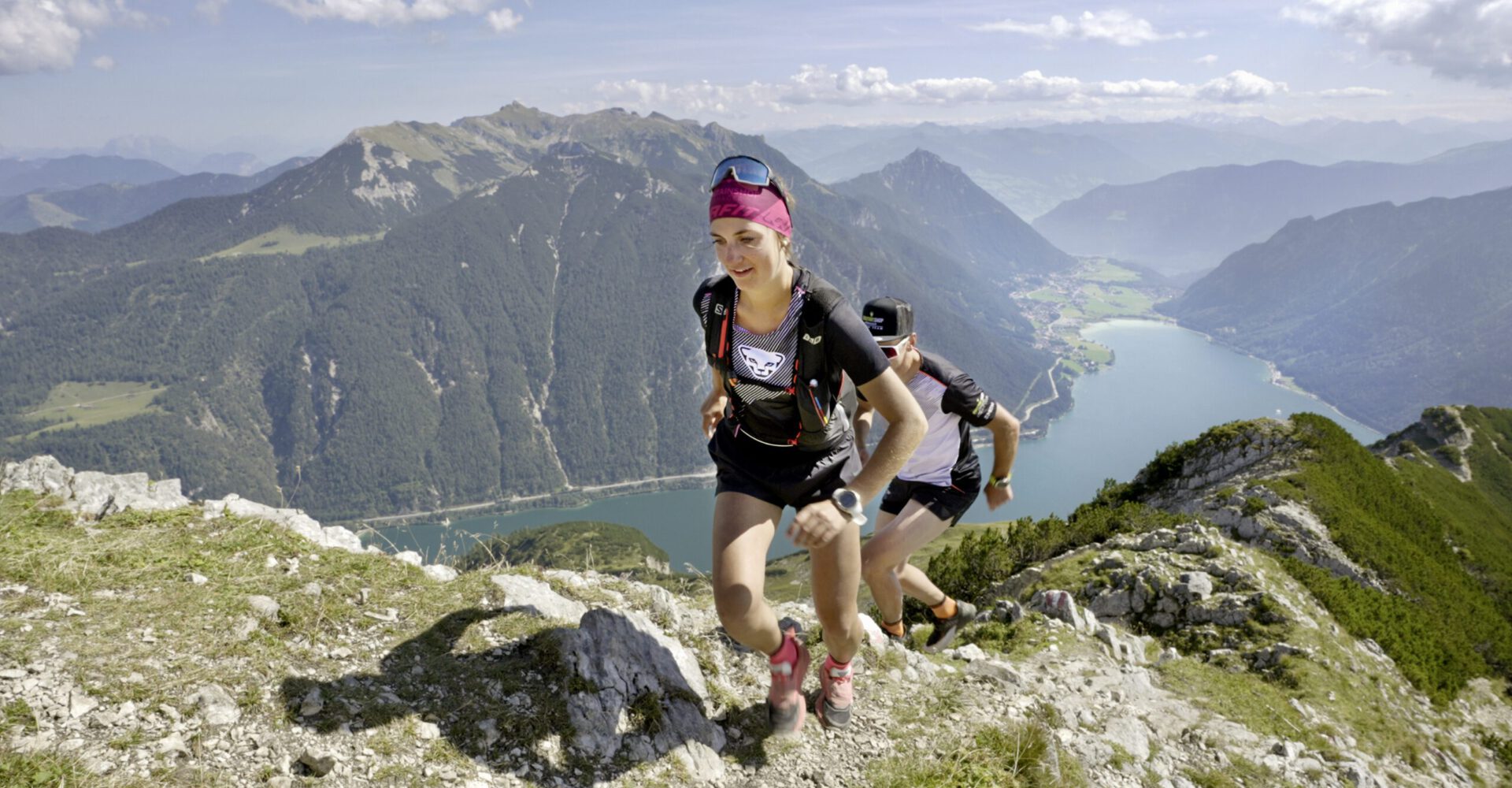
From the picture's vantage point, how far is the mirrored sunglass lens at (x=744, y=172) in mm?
4586

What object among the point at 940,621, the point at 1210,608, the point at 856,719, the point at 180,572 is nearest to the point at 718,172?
the point at 856,719

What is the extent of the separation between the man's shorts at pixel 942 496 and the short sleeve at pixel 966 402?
71cm

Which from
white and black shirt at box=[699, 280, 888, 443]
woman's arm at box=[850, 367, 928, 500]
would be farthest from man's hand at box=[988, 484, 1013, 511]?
white and black shirt at box=[699, 280, 888, 443]

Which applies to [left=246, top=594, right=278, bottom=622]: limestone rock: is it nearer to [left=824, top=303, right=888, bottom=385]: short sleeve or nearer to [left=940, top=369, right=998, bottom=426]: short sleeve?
[left=824, top=303, right=888, bottom=385]: short sleeve

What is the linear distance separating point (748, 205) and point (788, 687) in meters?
3.73

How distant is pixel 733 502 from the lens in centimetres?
508

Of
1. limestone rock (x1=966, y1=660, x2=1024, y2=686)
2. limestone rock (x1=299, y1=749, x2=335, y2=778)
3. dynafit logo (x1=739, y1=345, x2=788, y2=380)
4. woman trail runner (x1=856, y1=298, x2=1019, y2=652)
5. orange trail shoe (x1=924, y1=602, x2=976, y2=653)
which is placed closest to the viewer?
limestone rock (x1=299, y1=749, x2=335, y2=778)

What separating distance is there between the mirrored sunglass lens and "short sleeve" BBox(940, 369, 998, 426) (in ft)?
11.2

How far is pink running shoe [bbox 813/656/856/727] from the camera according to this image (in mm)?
5754

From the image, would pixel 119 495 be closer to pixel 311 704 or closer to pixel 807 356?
pixel 311 704

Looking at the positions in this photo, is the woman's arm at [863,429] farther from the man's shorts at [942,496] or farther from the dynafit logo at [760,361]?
the dynafit logo at [760,361]

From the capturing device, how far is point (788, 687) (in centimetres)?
555

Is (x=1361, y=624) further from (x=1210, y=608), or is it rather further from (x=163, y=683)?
(x=163, y=683)

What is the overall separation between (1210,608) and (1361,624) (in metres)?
5.92
